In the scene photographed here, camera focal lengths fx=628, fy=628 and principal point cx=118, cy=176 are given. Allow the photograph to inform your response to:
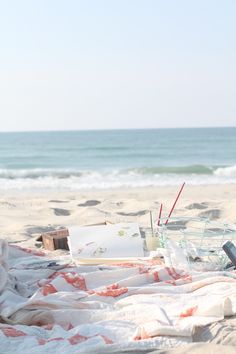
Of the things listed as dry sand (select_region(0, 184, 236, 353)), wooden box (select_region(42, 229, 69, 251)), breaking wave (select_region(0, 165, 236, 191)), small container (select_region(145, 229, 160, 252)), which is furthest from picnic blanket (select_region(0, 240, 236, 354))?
breaking wave (select_region(0, 165, 236, 191))

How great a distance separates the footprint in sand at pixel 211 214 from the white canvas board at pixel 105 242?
2.73 m

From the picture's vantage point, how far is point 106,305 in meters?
3.34

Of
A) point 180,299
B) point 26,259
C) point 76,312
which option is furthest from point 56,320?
point 26,259

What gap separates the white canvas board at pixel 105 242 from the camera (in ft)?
14.3

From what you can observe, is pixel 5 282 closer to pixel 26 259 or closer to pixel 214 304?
pixel 26 259

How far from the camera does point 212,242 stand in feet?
17.1

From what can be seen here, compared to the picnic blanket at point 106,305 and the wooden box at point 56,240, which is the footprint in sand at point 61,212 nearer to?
the wooden box at point 56,240

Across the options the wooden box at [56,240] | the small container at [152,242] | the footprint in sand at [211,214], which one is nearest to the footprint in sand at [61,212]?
the footprint in sand at [211,214]

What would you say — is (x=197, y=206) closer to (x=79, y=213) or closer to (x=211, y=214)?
(x=211, y=214)

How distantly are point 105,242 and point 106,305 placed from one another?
115 cm

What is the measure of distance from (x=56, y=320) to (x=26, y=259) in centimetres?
126

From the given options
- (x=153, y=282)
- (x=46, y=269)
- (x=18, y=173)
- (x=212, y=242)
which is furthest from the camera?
(x=18, y=173)

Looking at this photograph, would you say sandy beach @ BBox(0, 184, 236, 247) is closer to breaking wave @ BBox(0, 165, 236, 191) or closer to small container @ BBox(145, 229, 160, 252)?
small container @ BBox(145, 229, 160, 252)

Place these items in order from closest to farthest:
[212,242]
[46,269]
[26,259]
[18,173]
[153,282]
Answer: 1. [153,282]
2. [46,269]
3. [26,259]
4. [212,242]
5. [18,173]
